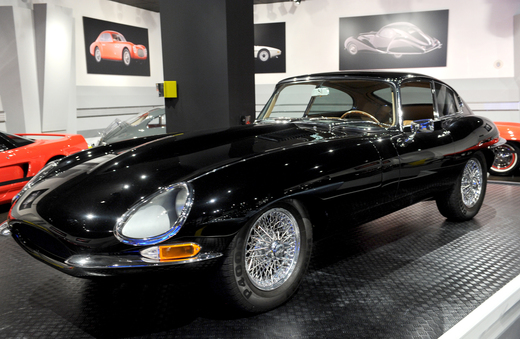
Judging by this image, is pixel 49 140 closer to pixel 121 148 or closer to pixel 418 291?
pixel 121 148

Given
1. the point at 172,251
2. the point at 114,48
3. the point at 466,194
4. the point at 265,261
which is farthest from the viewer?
the point at 114,48

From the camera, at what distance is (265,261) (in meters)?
2.08

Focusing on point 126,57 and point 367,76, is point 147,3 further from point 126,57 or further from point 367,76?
point 367,76

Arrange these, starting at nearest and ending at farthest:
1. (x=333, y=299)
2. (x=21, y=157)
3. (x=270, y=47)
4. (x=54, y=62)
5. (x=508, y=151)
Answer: (x=333, y=299)
(x=21, y=157)
(x=508, y=151)
(x=54, y=62)
(x=270, y=47)

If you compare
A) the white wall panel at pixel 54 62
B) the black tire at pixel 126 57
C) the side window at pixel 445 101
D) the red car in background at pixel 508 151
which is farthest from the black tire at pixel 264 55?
the side window at pixel 445 101

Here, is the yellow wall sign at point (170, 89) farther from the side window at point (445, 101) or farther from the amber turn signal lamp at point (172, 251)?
the amber turn signal lamp at point (172, 251)

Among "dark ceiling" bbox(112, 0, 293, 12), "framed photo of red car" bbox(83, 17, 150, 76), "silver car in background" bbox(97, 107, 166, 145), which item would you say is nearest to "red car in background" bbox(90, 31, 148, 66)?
"framed photo of red car" bbox(83, 17, 150, 76)

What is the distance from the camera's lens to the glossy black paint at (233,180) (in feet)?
6.01

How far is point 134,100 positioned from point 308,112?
322 inches

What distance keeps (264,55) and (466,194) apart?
7.37 metres

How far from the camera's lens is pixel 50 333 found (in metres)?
1.94

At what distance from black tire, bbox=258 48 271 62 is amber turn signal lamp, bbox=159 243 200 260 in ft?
28.9

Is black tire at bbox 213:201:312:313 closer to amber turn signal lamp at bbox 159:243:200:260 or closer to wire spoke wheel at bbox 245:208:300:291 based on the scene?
wire spoke wheel at bbox 245:208:300:291

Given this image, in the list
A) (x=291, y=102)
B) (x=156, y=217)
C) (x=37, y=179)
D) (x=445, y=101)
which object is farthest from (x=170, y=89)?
(x=156, y=217)
